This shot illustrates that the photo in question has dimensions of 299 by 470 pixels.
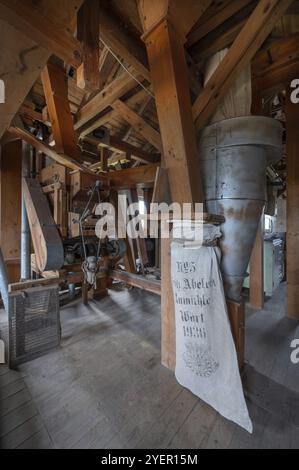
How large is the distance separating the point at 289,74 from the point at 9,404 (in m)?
3.59

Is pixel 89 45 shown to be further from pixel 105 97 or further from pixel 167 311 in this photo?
pixel 167 311

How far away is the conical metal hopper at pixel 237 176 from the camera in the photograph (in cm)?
129

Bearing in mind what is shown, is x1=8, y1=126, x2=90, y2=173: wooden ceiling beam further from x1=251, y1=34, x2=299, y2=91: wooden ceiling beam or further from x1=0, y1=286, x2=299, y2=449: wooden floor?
x1=251, y1=34, x2=299, y2=91: wooden ceiling beam

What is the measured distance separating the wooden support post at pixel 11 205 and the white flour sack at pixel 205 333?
239 cm

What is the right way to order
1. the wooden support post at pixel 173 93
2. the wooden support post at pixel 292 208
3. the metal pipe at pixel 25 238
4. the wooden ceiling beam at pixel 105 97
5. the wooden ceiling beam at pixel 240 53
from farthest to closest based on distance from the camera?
the wooden support post at pixel 292 208
the metal pipe at pixel 25 238
the wooden ceiling beam at pixel 105 97
the wooden support post at pixel 173 93
the wooden ceiling beam at pixel 240 53

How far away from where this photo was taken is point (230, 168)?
1.32m

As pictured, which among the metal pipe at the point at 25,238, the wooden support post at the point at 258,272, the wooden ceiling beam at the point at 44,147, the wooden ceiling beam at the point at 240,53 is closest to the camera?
the wooden ceiling beam at the point at 240,53

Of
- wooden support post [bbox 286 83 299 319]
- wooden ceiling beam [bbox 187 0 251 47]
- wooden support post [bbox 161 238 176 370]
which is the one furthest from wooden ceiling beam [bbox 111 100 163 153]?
wooden support post [bbox 286 83 299 319]

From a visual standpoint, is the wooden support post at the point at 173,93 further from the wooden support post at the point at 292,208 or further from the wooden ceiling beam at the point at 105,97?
the wooden support post at the point at 292,208

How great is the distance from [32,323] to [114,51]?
2.29 meters

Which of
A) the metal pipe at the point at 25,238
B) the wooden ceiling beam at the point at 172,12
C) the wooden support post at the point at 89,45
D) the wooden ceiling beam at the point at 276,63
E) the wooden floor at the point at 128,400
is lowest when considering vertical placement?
the wooden floor at the point at 128,400

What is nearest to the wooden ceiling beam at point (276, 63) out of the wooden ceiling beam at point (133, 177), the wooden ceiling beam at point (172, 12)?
the wooden ceiling beam at point (172, 12)
